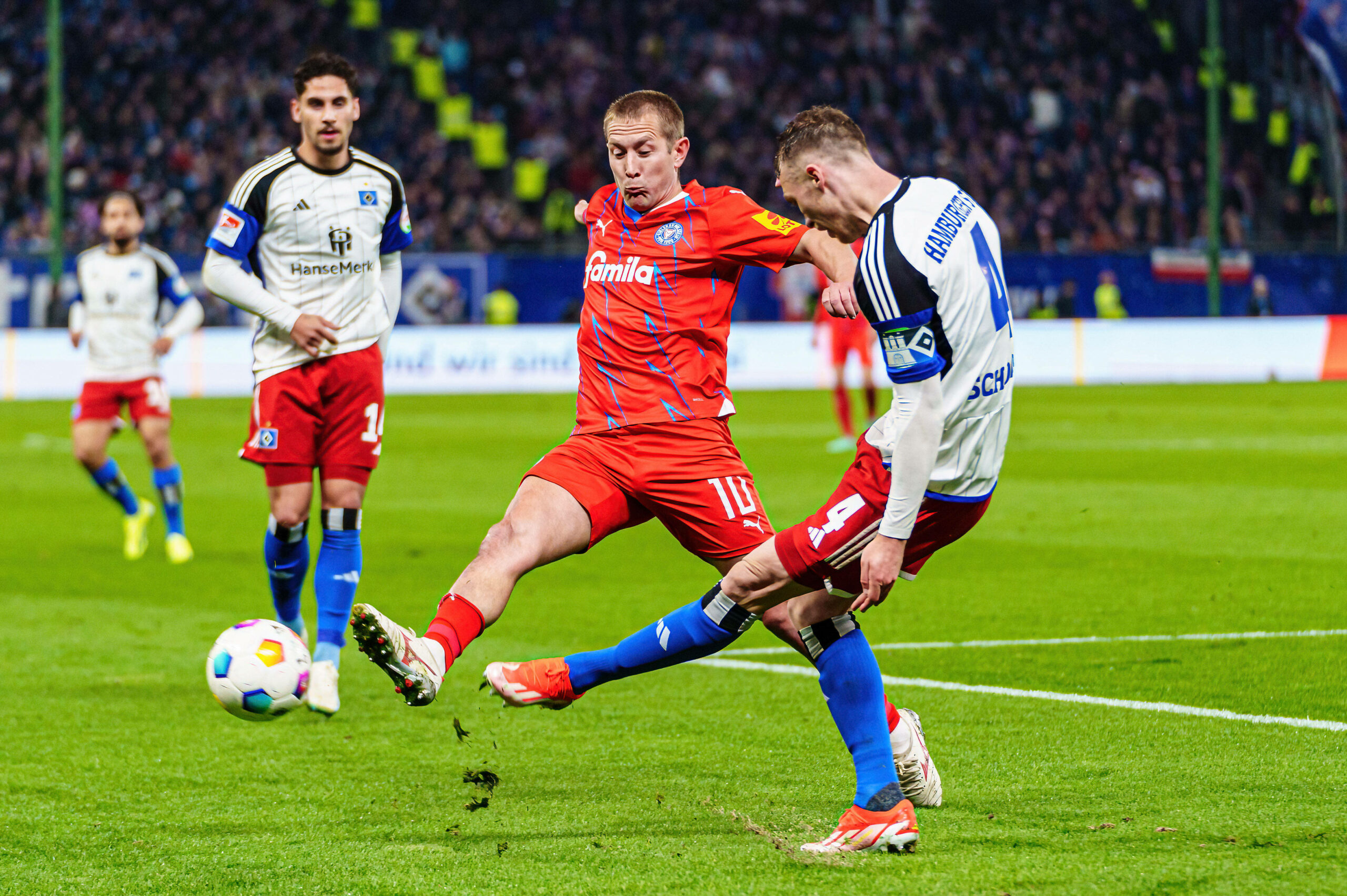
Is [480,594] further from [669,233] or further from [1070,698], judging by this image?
[1070,698]

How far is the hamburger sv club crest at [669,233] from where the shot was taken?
17.0 feet

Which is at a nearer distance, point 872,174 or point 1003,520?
point 872,174

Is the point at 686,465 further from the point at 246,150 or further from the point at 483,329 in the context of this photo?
the point at 246,150

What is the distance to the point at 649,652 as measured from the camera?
4703 mm

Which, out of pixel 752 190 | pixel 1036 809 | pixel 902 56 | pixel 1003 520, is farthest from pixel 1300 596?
pixel 902 56

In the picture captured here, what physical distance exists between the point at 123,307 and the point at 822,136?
8.09 m

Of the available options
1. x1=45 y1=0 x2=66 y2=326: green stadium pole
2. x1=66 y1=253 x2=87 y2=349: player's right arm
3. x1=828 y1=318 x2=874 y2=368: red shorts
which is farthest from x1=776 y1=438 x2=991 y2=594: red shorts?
x1=45 y1=0 x2=66 y2=326: green stadium pole

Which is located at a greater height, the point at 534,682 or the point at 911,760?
the point at 534,682

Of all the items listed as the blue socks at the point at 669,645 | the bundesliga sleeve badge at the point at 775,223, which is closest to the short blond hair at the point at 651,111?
the bundesliga sleeve badge at the point at 775,223

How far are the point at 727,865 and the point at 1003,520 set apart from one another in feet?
25.2

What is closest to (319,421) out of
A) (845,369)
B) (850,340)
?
(845,369)

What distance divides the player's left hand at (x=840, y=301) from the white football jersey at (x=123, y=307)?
703 cm

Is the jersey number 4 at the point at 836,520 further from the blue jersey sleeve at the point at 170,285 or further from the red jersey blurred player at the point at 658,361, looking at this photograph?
the blue jersey sleeve at the point at 170,285

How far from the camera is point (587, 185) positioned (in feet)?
100
